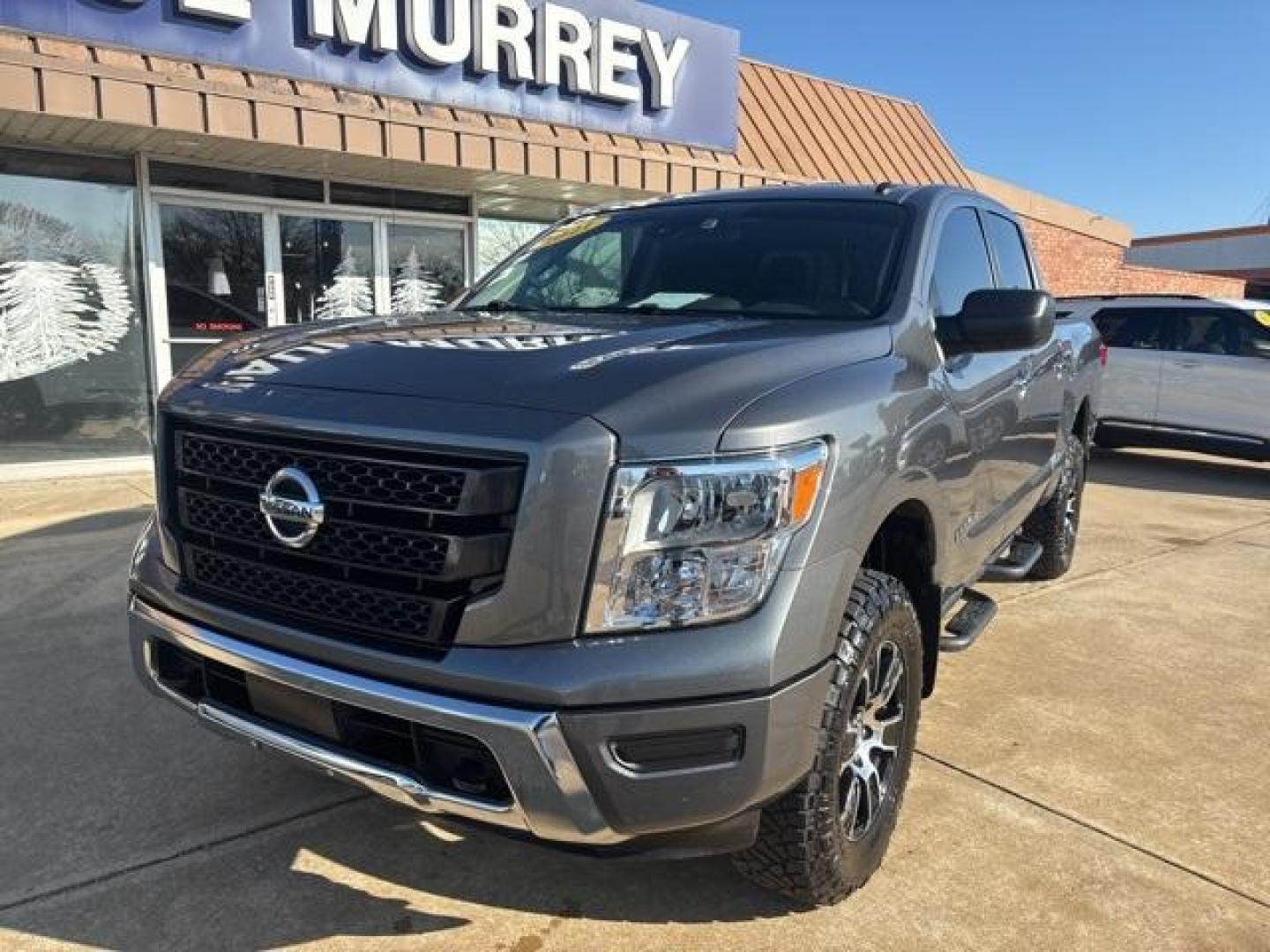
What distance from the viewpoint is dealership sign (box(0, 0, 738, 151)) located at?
7.17m

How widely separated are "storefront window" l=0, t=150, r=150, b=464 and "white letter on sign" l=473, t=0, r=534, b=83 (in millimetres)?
3261

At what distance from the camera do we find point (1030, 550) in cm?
487

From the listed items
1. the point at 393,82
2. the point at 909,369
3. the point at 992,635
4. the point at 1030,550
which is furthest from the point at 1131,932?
the point at 393,82

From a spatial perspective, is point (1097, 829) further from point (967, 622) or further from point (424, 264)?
point (424, 264)

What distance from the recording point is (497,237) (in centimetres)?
1072

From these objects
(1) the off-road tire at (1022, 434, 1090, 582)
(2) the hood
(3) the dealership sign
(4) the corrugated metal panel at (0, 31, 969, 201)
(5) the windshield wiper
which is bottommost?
(1) the off-road tire at (1022, 434, 1090, 582)

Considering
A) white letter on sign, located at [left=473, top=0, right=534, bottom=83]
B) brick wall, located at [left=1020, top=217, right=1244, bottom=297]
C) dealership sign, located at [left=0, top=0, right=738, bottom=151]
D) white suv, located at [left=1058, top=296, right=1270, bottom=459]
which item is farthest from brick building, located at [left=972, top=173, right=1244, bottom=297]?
white letter on sign, located at [left=473, top=0, right=534, bottom=83]

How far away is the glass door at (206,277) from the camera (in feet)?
28.6

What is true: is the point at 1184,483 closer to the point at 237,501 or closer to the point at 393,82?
the point at 393,82

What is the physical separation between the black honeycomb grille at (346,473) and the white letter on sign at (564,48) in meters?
7.56

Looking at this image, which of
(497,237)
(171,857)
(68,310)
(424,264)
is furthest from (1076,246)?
(171,857)

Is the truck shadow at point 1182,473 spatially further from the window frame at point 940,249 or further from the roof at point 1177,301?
the window frame at point 940,249

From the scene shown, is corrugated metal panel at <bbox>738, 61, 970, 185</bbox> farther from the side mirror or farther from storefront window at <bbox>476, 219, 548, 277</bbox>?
the side mirror

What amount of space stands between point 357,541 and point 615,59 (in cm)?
855
